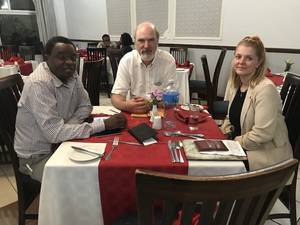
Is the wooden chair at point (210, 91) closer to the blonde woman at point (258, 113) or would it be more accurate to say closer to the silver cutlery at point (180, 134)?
the blonde woman at point (258, 113)

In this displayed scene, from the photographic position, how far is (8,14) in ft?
20.5

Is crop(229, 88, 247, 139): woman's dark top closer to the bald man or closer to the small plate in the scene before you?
the bald man

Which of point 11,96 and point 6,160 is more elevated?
point 11,96

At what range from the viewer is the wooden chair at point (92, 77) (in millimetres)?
2309

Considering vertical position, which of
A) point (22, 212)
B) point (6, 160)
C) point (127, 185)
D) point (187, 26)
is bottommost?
point (6, 160)

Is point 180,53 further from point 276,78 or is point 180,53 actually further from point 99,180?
point 99,180

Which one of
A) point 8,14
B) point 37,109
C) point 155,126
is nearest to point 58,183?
point 37,109

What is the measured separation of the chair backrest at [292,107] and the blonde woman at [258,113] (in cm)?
11

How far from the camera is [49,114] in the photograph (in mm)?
1339

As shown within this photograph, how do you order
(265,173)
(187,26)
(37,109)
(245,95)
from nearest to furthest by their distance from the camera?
(265,173), (37,109), (245,95), (187,26)

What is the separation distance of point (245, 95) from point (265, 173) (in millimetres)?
1104

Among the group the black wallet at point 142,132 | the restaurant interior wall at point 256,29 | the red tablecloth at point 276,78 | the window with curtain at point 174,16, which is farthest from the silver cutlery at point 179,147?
the window with curtain at point 174,16

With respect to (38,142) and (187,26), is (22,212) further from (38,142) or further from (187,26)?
(187,26)

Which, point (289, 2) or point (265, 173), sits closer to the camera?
point (265, 173)
